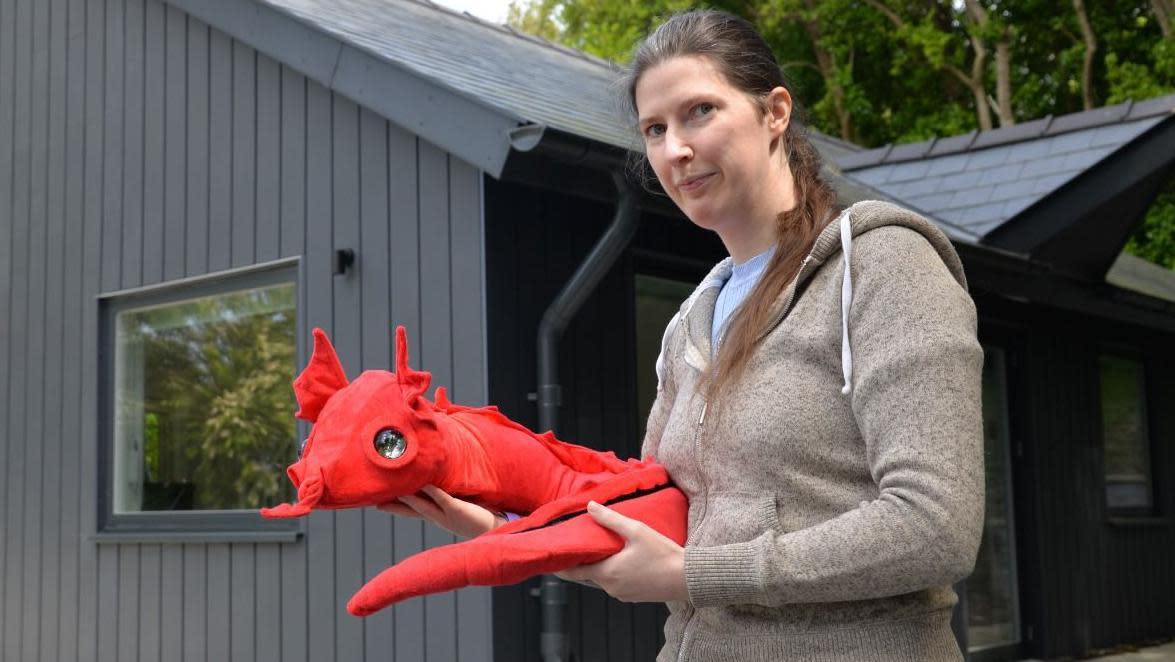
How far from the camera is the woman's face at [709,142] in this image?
1555 millimetres

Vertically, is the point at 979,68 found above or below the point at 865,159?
above

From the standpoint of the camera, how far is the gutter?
454cm

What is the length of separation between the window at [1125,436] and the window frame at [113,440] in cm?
578

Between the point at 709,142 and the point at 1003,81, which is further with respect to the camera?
the point at 1003,81

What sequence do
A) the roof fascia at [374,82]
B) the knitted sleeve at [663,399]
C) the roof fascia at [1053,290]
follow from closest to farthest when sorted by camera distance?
the knitted sleeve at [663,399] → the roof fascia at [374,82] → the roof fascia at [1053,290]

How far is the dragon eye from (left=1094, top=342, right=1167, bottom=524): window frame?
26.0 feet

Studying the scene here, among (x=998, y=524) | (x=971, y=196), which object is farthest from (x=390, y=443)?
Answer: (x=998, y=524)

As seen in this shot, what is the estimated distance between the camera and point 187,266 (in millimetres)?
5730

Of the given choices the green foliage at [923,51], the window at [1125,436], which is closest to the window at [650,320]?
the window at [1125,436]

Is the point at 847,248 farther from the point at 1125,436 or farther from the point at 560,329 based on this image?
the point at 1125,436

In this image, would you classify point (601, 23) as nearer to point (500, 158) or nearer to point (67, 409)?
point (67, 409)

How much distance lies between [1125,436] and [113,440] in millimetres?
6697

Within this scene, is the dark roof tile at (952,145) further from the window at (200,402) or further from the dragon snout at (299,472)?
the dragon snout at (299,472)

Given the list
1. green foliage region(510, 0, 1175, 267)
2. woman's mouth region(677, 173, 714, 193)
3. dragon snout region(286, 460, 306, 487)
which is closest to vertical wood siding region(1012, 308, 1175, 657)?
woman's mouth region(677, 173, 714, 193)
